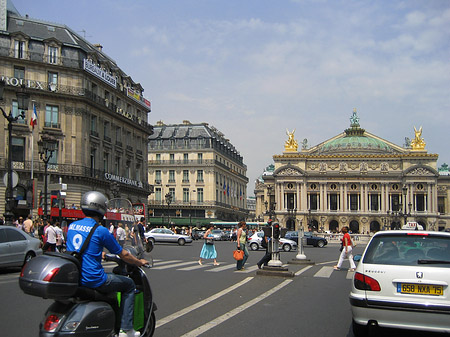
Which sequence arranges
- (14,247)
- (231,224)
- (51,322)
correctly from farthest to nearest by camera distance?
(231,224) → (14,247) → (51,322)

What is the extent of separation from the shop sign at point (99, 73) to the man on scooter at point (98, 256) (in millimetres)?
40207

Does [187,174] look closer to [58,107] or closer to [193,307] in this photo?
[58,107]

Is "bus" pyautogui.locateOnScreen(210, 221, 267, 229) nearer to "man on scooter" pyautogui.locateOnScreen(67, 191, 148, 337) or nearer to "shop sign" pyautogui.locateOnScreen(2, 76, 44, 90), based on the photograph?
"shop sign" pyautogui.locateOnScreen(2, 76, 44, 90)

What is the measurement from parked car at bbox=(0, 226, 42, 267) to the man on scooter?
11.1m

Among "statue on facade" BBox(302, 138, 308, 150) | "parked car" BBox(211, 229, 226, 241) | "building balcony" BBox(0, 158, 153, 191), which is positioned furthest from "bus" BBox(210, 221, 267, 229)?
"statue on facade" BBox(302, 138, 308, 150)

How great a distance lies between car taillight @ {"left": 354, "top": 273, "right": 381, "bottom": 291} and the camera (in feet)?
23.0

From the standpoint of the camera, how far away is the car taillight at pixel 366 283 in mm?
6996

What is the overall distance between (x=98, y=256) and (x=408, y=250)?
4.37 meters

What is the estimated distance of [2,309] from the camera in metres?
9.47

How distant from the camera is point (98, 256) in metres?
5.53

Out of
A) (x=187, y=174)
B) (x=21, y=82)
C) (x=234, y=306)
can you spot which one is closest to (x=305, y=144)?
(x=187, y=174)

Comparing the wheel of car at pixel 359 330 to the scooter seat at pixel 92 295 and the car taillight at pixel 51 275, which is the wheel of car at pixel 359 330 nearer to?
the scooter seat at pixel 92 295

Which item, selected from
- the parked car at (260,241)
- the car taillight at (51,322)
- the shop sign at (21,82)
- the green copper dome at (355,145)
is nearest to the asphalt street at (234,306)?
the car taillight at (51,322)

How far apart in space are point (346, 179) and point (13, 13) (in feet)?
246
